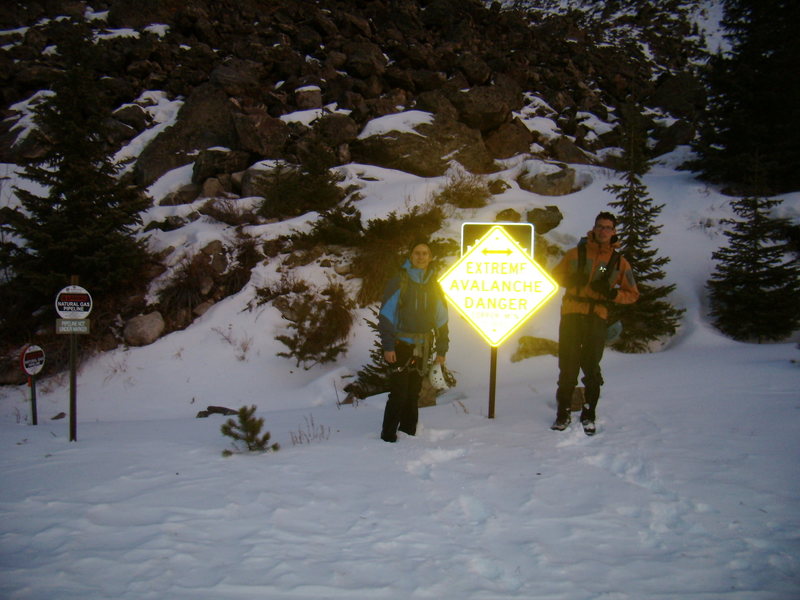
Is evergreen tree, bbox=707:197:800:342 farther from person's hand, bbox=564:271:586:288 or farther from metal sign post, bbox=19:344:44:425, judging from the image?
metal sign post, bbox=19:344:44:425

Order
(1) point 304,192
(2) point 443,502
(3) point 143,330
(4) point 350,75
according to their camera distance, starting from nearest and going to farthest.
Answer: (2) point 443,502 < (3) point 143,330 < (1) point 304,192 < (4) point 350,75

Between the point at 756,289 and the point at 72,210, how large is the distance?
14.4 m

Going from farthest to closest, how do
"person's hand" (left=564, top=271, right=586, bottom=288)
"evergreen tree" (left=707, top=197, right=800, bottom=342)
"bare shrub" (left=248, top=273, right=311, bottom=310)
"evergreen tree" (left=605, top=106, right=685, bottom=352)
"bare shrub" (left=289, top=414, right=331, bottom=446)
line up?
"bare shrub" (left=248, top=273, right=311, bottom=310) → "evergreen tree" (left=605, top=106, right=685, bottom=352) → "evergreen tree" (left=707, top=197, right=800, bottom=342) → "bare shrub" (left=289, top=414, right=331, bottom=446) → "person's hand" (left=564, top=271, right=586, bottom=288)

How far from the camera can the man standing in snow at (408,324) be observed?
167 inches

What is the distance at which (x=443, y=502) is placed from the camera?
3.01 meters

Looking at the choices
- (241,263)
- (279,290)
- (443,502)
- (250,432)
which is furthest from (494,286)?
(241,263)

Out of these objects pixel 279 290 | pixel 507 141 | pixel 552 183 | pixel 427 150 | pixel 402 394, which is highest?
pixel 507 141

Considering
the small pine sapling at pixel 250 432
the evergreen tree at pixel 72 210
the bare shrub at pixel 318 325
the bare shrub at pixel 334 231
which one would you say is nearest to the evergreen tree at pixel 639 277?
the bare shrub at pixel 318 325

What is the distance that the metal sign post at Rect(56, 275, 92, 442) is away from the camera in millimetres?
5145

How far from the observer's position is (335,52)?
69.8 feet

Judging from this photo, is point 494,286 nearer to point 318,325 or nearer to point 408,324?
point 408,324

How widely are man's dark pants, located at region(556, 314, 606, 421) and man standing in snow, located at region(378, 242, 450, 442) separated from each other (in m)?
1.37

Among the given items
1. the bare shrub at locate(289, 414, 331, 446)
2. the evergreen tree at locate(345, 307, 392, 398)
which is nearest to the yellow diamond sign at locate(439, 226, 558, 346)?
the bare shrub at locate(289, 414, 331, 446)

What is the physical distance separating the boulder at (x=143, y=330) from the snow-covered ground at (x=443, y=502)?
121 inches
